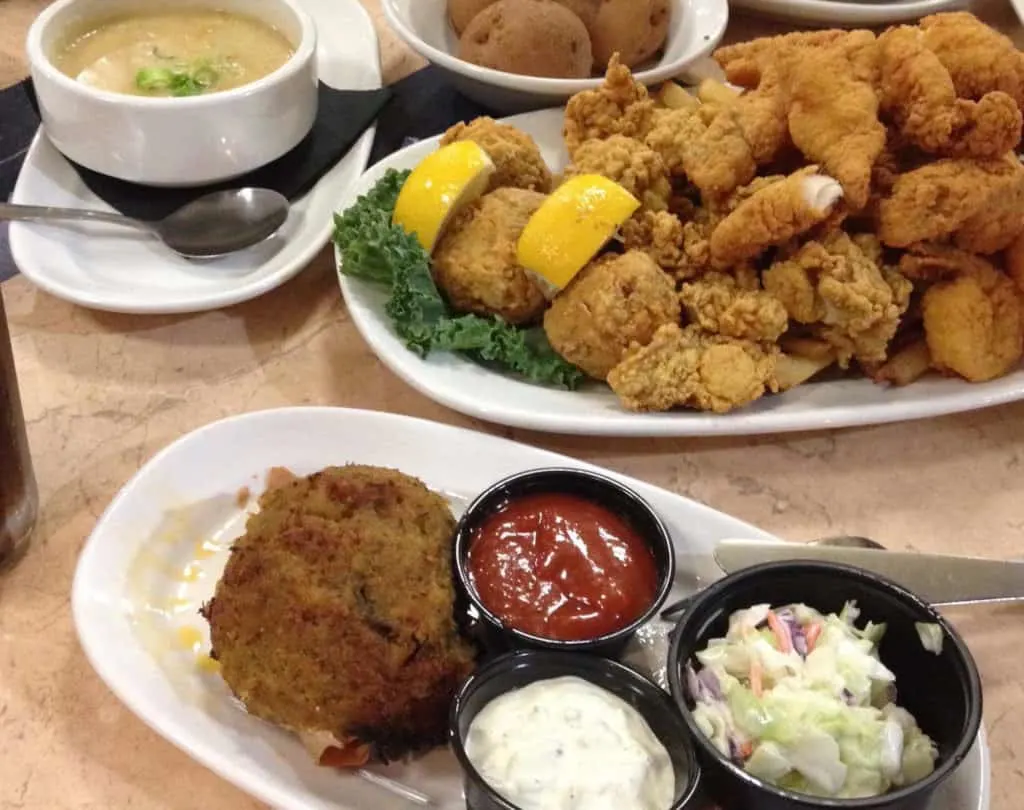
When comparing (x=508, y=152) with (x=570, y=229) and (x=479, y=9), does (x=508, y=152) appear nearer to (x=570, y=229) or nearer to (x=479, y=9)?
(x=570, y=229)

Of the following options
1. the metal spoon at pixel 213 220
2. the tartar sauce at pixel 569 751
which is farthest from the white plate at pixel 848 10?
the tartar sauce at pixel 569 751

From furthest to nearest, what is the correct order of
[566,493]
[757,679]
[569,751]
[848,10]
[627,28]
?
[848,10]
[627,28]
[566,493]
[757,679]
[569,751]

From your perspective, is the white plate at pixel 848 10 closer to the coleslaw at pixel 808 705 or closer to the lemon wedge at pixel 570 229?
the lemon wedge at pixel 570 229

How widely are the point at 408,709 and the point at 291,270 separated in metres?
0.98

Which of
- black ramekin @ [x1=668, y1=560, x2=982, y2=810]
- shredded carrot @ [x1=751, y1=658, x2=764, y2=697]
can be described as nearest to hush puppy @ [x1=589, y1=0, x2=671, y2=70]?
black ramekin @ [x1=668, y1=560, x2=982, y2=810]

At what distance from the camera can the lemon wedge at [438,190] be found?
1.90 meters

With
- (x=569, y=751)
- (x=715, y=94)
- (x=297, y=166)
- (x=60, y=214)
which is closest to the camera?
(x=569, y=751)

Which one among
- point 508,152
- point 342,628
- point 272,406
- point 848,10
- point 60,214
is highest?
point 848,10

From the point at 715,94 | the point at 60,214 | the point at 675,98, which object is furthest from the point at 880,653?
the point at 60,214

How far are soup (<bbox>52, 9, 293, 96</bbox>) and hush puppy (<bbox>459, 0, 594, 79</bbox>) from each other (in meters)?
0.45

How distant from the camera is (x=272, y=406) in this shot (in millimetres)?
1850

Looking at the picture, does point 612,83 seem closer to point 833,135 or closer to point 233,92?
point 833,135

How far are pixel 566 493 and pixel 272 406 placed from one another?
23.9 inches

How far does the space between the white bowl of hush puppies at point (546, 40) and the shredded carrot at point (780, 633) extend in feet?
4.53
